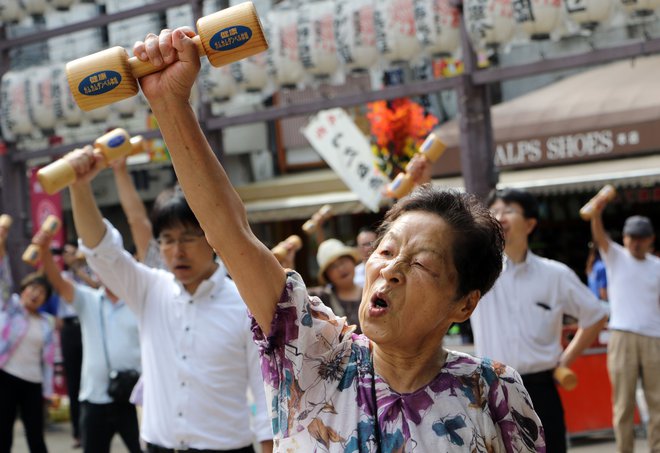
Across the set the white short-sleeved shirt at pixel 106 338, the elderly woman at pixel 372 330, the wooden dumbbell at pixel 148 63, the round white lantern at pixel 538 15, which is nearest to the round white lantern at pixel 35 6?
the white short-sleeved shirt at pixel 106 338

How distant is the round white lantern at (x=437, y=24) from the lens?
299 inches

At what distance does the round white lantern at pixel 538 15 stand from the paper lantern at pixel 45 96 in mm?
4984

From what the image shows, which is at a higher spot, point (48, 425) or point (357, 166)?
point (357, 166)

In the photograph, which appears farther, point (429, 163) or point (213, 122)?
point (213, 122)

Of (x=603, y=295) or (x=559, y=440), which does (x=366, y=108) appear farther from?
(x=559, y=440)

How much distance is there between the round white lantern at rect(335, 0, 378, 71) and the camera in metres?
8.01

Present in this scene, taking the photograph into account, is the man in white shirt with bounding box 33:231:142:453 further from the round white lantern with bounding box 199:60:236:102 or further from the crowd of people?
the round white lantern with bounding box 199:60:236:102

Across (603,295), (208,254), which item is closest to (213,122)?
(603,295)

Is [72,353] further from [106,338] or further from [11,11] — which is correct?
[11,11]

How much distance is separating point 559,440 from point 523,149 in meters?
8.26

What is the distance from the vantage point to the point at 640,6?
21.7 ft

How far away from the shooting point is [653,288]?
745 cm

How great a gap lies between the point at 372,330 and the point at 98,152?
2.18 metres

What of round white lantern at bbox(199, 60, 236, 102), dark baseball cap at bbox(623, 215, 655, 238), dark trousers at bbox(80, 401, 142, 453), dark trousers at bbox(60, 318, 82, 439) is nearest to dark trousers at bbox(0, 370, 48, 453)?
dark trousers at bbox(80, 401, 142, 453)
